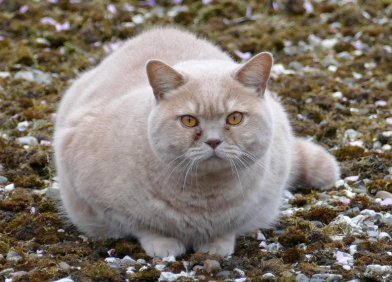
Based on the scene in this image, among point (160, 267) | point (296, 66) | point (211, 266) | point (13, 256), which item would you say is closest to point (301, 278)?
point (211, 266)

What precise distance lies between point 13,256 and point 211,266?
1136mm

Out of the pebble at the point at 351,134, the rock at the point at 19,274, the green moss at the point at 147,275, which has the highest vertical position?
the green moss at the point at 147,275

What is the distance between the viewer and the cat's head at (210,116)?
469 centimetres

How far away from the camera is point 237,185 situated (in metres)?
5.06

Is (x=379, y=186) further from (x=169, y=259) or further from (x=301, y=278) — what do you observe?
(x=169, y=259)

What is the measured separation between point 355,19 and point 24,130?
4424 mm

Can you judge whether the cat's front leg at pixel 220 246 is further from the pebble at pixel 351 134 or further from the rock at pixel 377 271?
the pebble at pixel 351 134

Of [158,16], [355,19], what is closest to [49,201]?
[158,16]

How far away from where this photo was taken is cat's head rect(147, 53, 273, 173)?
4688mm

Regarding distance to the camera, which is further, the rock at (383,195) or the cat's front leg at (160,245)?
the rock at (383,195)

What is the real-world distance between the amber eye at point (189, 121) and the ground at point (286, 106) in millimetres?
775

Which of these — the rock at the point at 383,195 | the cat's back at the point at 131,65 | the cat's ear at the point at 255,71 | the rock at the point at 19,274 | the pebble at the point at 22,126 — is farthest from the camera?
the pebble at the point at 22,126

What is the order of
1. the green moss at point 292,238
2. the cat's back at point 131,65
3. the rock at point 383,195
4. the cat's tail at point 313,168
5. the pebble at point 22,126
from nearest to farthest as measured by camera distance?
the green moss at point 292,238, the cat's back at point 131,65, the rock at point 383,195, the cat's tail at point 313,168, the pebble at point 22,126

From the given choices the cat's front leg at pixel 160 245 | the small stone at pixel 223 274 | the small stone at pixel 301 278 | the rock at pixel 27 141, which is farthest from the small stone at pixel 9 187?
the small stone at pixel 301 278
